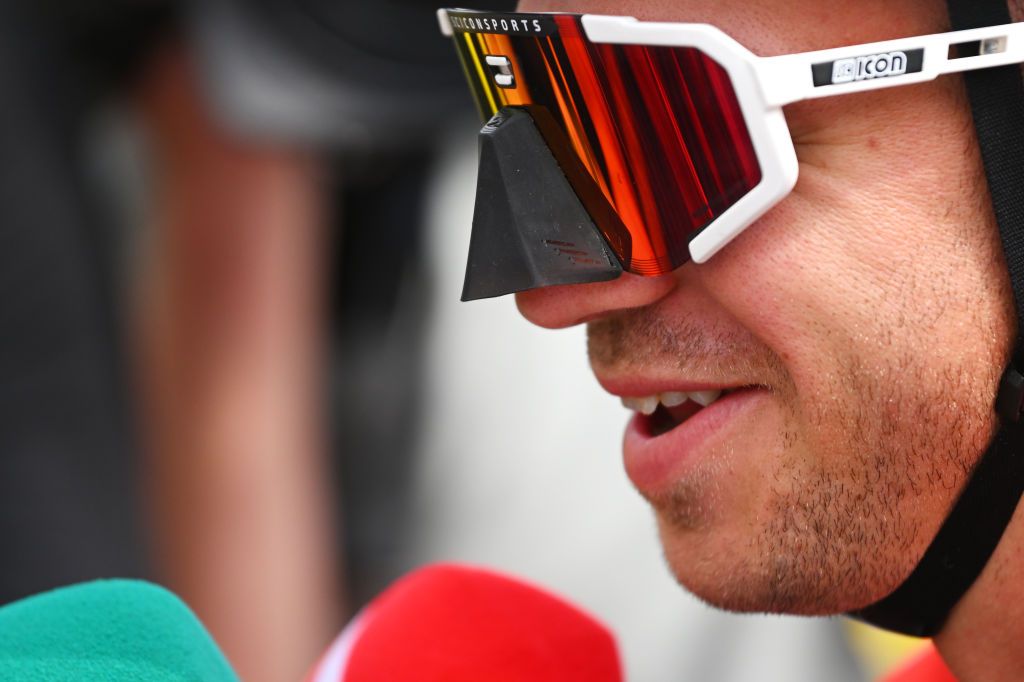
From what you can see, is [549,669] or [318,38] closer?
[549,669]

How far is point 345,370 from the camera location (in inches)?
162

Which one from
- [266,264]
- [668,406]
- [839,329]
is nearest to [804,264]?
[839,329]

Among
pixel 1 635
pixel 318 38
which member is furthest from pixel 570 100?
pixel 318 38

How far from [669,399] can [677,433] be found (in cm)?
5

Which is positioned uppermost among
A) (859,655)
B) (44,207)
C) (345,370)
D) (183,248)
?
(44,207)

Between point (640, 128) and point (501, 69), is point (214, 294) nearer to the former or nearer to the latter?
point (501, 69)

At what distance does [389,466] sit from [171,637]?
281 centimetres

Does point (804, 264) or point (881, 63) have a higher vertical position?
point (881, 63)

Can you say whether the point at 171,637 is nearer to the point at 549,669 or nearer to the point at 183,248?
the point at 549,669

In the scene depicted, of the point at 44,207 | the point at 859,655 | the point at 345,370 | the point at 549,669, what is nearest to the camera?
the point at 549,669

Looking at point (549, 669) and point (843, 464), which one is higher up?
point (843, 464)

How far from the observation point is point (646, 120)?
1469mm

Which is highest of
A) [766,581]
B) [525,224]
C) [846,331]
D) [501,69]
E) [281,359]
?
[501,69]

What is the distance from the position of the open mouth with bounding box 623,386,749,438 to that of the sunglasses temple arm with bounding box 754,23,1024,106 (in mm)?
372
